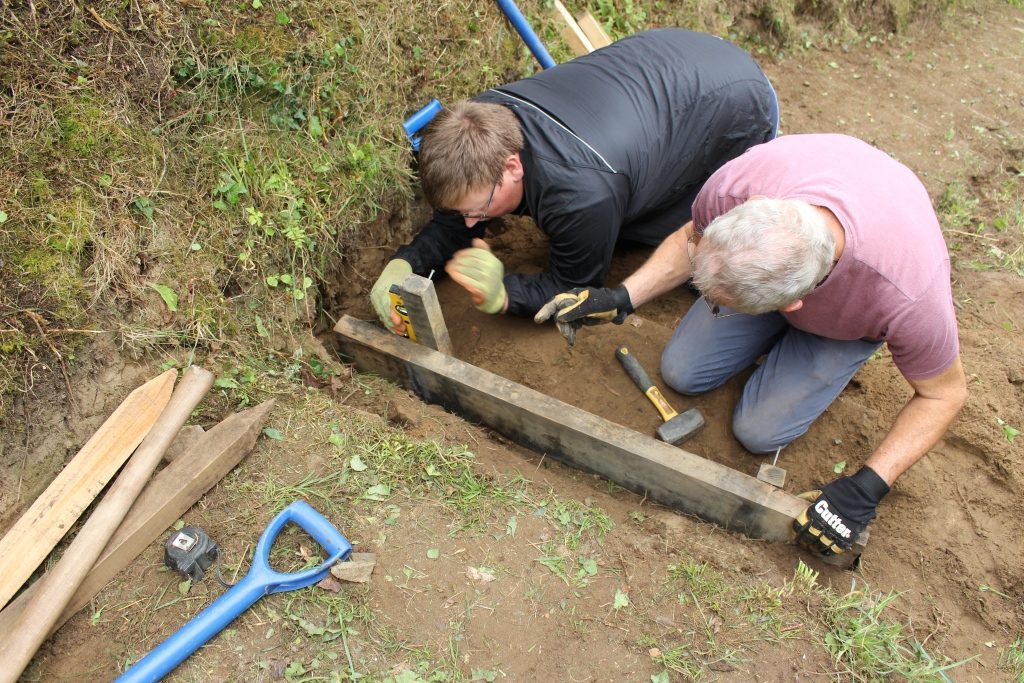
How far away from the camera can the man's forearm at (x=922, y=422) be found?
2.31 meters

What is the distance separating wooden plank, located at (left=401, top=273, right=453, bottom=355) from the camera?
2633 mm

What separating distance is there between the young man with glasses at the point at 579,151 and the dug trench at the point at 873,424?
32cm

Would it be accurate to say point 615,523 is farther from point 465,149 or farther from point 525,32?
point 525,32

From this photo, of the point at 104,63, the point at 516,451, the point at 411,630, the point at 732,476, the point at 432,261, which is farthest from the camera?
the point at 432,261

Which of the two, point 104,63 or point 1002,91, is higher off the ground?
point 104,63

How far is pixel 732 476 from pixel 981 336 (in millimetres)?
2062

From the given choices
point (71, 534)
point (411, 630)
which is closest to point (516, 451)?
point (411, 630)

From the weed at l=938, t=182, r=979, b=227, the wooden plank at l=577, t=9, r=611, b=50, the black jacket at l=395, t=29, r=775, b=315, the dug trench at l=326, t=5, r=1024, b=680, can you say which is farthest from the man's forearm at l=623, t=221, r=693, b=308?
the weed at l=938, t=182, r=979, b=227

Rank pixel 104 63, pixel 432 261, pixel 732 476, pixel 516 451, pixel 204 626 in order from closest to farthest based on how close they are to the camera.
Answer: pixel 204 626 → pixel 732 476 → pixel 104 63 → pixel 516 451 → pixel 432 261

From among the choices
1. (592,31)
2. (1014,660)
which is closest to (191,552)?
(1014,660)

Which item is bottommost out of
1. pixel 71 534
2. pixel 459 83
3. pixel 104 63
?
pixel 71 534

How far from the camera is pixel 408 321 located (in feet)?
9.53

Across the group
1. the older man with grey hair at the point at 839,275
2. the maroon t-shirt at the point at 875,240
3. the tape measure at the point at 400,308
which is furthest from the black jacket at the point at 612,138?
the maroon t-shirt at the point at 875,240

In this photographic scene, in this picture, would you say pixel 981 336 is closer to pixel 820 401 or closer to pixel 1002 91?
pixel 820 401
